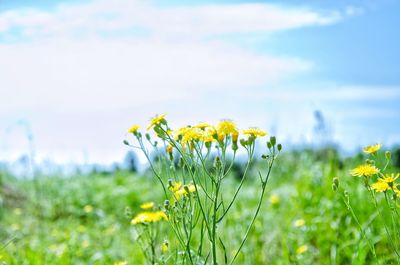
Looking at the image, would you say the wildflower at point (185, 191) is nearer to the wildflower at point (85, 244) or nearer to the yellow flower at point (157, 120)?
the yellow flower at point (157, 120)

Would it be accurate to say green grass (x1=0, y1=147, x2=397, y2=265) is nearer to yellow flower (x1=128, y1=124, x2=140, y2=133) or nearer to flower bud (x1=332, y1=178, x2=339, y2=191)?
yellow flower (x1=128, y1=124, x2=140, y2=133)

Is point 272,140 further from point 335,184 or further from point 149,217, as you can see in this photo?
point 149,217

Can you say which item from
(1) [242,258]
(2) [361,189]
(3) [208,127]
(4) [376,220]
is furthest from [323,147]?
(3) [208,127]

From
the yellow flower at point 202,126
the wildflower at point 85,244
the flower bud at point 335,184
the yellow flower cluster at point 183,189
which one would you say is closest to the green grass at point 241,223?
the wildflower at point 85,244

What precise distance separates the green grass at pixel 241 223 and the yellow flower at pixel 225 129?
18.1 inches

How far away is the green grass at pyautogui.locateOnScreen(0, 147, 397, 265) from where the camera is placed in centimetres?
342

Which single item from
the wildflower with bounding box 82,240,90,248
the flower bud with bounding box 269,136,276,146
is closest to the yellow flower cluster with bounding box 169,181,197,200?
the flower bud with bounding box 269,136,276,146

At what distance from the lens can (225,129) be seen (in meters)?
1.63

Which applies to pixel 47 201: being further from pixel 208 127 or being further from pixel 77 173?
pixel 208 127

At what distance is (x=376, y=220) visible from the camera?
365 cm

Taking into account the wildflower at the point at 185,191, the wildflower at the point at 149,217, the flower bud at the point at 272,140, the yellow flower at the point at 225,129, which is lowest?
the wildflower at the point at 149,217

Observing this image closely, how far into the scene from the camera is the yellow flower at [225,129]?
5.34 feet

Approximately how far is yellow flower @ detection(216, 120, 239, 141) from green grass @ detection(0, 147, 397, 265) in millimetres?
459

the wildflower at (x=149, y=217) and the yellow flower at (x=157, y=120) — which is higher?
the yellow flower at (x=157, y=120)
